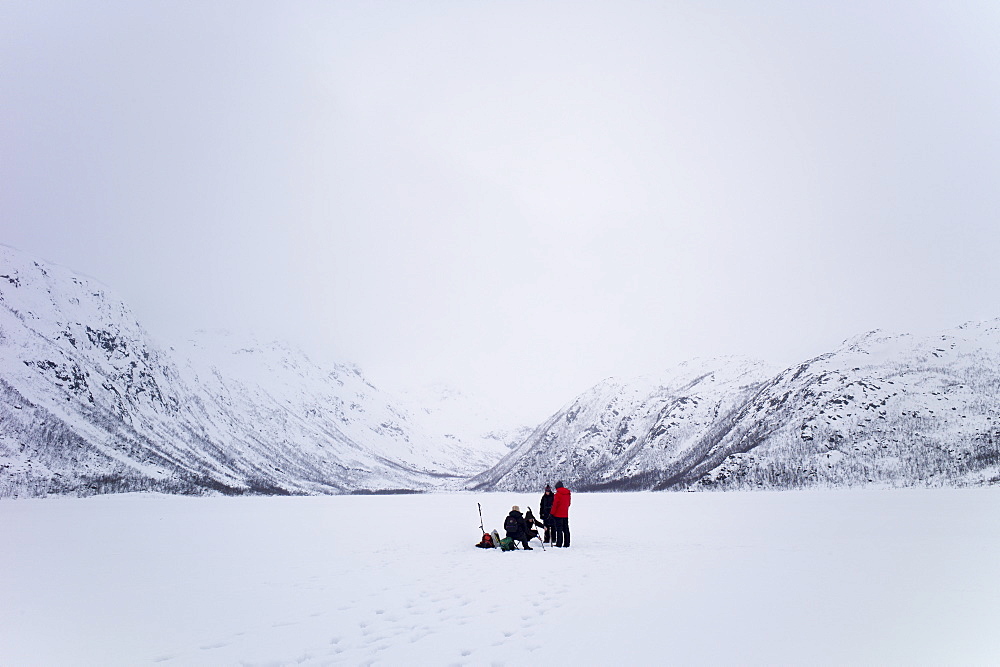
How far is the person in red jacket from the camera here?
2239cm

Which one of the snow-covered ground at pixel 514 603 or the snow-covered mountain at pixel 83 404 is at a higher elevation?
the snow-covered mountain at pixel 83 404

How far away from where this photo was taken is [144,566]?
776 inches

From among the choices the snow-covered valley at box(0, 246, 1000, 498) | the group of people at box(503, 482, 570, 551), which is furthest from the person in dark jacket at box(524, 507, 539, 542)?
the snow-covered valley at box(0, 246, 1000, 498)

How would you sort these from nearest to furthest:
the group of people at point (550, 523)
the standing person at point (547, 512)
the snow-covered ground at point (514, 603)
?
1. the snow-covered ground at point (514, 603)
2. the group of people at point (550, 523)
3. the standing person at point (547, 512)

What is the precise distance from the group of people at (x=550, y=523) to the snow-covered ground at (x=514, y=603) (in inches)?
33.6

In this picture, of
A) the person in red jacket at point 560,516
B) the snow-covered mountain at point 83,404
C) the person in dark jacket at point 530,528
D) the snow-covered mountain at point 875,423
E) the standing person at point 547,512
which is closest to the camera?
the person in red jacket at point 560,516

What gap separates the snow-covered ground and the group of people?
2.80ft

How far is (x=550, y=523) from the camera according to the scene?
2345 centimetres

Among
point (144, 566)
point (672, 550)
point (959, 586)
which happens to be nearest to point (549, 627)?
point (959, 586)

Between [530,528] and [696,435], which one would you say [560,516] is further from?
[696,435]

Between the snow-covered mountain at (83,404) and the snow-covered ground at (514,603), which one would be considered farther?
the snow-covered mountain at (83,404)

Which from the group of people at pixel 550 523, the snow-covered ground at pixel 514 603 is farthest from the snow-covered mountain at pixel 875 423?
the group of people at pixel 550 523

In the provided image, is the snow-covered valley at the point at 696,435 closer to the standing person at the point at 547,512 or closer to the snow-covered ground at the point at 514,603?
the snow-covered ground at the point at 514,603

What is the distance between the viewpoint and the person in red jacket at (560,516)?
882 inches
